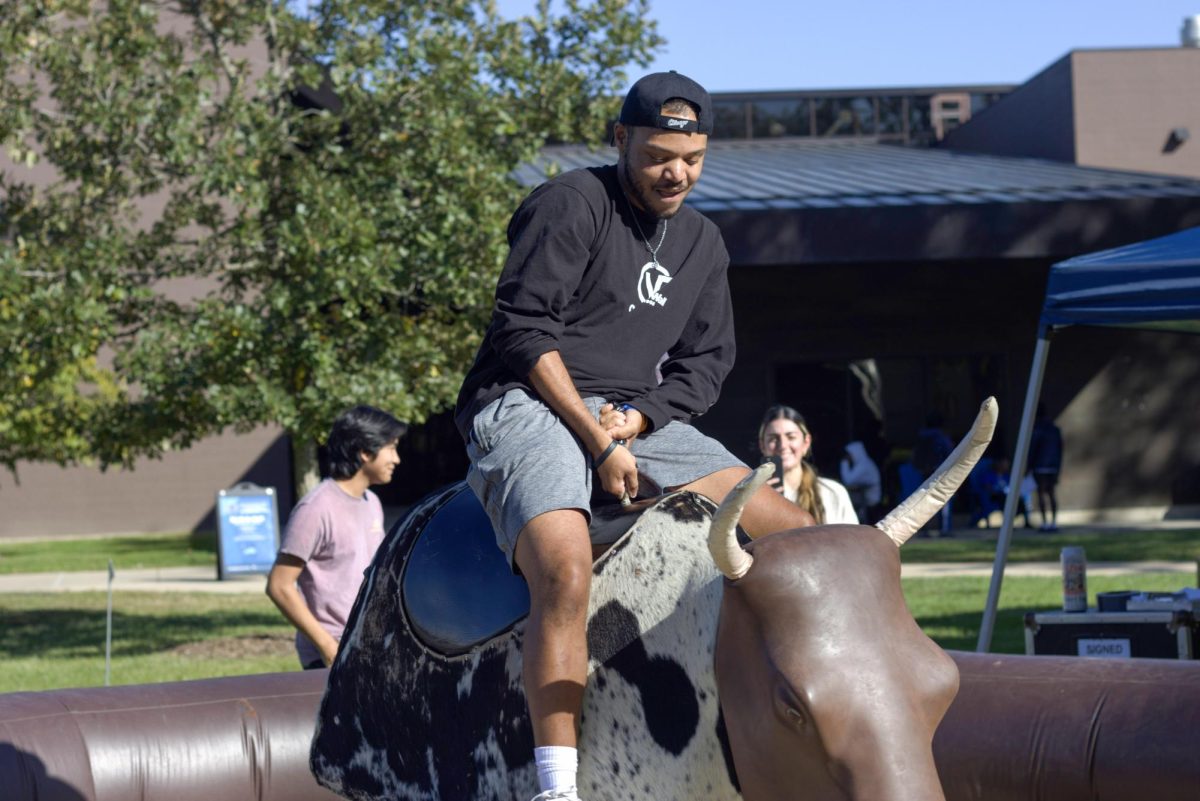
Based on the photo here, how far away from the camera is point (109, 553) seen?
75.7 feet

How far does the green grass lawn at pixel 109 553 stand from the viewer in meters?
20.7

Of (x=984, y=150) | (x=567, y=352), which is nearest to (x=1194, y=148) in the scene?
(x=984, y=150)

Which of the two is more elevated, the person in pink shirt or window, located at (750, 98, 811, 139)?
window, located at (750, 98, 811, 139)

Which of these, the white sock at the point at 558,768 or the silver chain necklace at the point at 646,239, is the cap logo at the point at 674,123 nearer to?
the silver chain necklace at the point at 646,239

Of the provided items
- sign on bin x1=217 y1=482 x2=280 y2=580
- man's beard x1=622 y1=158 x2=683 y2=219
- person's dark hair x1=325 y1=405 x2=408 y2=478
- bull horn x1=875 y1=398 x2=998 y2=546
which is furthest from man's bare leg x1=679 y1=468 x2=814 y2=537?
sign on bin x1=217 y1=482 x2=280 y2=580

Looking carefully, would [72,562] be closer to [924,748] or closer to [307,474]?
[307,474]

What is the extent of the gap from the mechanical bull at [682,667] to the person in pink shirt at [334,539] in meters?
2.46

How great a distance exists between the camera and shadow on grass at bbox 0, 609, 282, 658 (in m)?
12.1

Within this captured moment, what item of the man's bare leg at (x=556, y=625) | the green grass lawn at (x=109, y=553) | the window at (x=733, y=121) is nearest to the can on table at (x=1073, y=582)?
the man's bare leg at (x=556, y=625)

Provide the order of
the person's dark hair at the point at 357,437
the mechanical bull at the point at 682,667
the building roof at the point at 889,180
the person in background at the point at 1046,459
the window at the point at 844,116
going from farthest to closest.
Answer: the window at the point at 844,116, the person in background at the point at 1046,459, the building roof at the point at 889,180, the person's dark hair at the point at 357,437, the mechanical bull at the point at 682,667

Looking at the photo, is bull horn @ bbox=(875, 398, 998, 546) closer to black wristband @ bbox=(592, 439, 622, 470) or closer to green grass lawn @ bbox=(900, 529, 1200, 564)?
black wristband @ bbox=(592, 439, 622, 470)

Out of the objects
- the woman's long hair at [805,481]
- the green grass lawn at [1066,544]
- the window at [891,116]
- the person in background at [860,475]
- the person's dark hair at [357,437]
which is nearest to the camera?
the person's dark hair at [357,437]

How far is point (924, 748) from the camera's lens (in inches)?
105

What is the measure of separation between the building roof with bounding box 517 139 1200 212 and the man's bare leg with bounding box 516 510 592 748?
13.5 m
